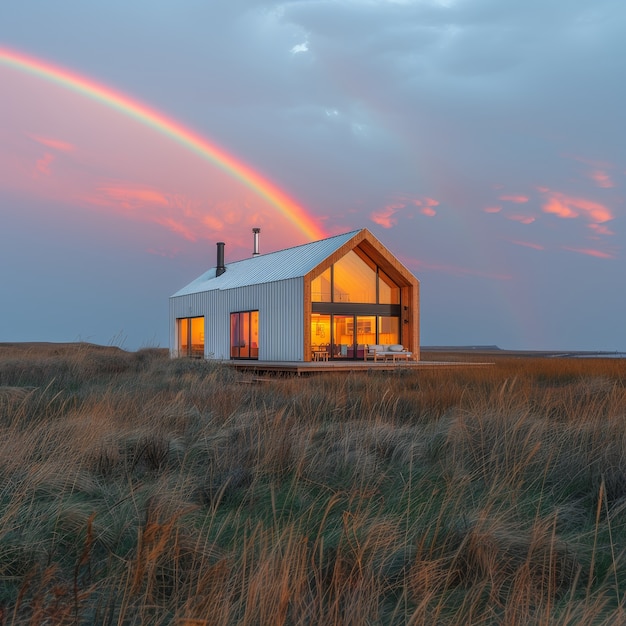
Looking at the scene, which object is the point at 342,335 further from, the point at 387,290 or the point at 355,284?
the point at 387,290

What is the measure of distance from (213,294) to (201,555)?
21341mm

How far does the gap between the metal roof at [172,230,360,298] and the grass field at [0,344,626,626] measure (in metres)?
12.8

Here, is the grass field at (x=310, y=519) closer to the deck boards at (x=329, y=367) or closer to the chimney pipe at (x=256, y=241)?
the deck boards at (x=329, y=367)

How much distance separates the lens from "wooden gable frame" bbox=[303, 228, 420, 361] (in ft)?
61.0

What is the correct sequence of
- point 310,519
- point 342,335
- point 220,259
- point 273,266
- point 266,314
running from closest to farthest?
point 310,519, point 342,335, point 266,314, point 273,266, point 220,259

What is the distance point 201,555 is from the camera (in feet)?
9.57

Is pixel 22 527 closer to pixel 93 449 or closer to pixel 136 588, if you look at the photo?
pixel 136 588

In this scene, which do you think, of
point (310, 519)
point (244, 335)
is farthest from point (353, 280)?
point (310, 519)

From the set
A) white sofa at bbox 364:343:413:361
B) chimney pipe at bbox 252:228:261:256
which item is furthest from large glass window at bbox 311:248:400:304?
chimney pipe at bbox 252:228:261:256

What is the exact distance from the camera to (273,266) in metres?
21.8

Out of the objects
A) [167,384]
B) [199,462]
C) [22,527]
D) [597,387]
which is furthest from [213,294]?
[22,527]

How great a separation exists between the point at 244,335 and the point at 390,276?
5369 mm

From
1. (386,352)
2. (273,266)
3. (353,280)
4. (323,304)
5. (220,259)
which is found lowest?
(386,352)

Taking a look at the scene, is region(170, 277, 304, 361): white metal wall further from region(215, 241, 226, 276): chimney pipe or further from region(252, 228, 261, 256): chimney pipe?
region(252, 228, 261, 256): chimney pipe
